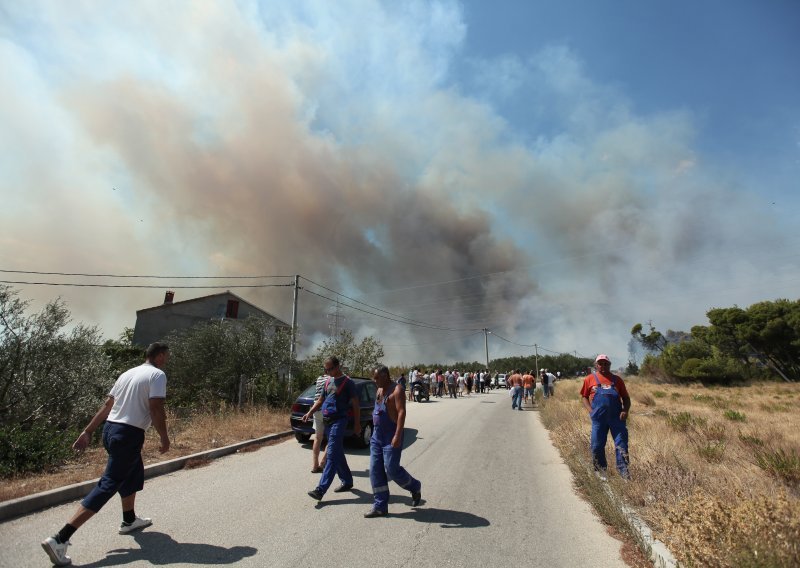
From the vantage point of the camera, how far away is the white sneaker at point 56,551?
307 cm

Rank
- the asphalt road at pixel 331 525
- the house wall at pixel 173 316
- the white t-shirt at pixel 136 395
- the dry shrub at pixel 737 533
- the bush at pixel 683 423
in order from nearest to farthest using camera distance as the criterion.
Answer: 1. the dry shrub at pixel 737 533
2. the asphalt road at pixel 331 525
3. the white t-shirt at pixel 136 395
4. the bush at pixel 683 423
5. the house wall at pixel 173 316

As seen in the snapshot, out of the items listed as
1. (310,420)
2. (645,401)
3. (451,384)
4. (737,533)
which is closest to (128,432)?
(737,533)

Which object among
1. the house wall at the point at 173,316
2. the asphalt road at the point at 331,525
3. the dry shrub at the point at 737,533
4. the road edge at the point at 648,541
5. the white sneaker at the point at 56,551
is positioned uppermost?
the house wall at the point at 173,316

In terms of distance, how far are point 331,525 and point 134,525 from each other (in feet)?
5.73

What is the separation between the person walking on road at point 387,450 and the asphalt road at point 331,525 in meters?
0.19

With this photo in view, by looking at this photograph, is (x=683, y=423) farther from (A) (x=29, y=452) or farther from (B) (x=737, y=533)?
(A) (x=29, y=452)

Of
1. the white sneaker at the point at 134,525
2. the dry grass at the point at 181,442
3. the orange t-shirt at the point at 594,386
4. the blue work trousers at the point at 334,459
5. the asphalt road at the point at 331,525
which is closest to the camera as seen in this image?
the asphalt road at the point at 331,525

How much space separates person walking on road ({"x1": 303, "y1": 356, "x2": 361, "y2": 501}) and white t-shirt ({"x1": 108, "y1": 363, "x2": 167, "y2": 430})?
6.40 ft

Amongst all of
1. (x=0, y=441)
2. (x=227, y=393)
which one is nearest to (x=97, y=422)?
(x=0, y=441)

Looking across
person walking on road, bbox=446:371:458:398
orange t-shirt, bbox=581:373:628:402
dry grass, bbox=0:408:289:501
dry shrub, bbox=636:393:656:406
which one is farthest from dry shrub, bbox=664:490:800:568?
person walking on road, bbox=446:371:458:398

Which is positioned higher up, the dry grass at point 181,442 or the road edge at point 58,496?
the dry grass at point 181,442

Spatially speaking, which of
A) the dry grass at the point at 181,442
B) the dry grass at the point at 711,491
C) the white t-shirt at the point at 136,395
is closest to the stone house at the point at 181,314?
the dry grass at the point at 181,442

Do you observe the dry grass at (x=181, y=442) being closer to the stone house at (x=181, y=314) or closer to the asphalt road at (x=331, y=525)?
the asphalt road at (x=331, y=525)

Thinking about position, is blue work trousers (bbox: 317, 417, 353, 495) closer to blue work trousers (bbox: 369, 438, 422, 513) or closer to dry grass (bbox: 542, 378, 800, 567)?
blue work trousers (bbox: 369, 438, 422, 513)
